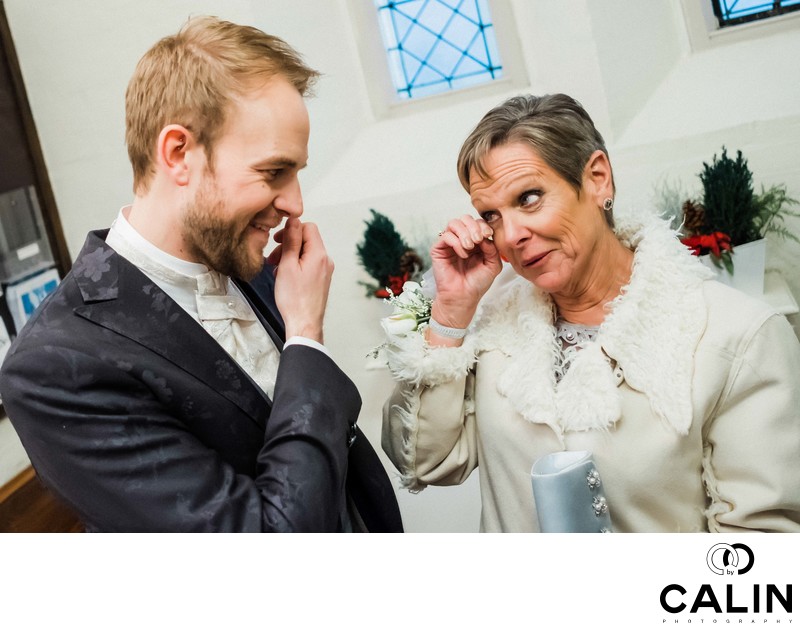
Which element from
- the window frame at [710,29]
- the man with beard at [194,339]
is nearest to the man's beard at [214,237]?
the man with beard at [194,339]

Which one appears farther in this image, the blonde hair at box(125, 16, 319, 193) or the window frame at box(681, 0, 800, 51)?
the window frame at box(681, 0, 800, 51)

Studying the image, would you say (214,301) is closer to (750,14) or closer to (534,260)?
(534,260)

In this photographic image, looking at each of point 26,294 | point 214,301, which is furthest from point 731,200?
point 26,294

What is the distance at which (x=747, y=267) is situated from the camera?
1663 mm

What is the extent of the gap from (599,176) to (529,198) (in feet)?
0.39

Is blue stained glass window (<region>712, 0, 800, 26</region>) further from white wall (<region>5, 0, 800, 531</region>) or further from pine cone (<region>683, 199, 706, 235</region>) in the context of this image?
pine cone (<region>683, 199, 706, 235</region>)

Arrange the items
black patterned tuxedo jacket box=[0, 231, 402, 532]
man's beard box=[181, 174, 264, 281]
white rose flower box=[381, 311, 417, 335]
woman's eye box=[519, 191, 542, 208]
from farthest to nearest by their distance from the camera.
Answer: white rose flower box=[381, 311, 417, 335] → woman's eye box=[519, 191, 542, 208] → man's beard box=[181, 174, 264, 281] → black patterned tuxedo jacket box=[0, 231, 402, 532]

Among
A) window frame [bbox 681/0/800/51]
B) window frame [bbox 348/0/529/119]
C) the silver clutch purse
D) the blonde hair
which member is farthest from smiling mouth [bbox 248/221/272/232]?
window frame [bbox 681/0/800/51]

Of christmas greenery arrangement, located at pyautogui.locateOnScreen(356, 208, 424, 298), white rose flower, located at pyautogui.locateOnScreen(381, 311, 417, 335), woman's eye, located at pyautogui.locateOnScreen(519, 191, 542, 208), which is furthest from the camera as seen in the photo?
christmas greenery arrangement, located at pyautogui.locateOnScreen(356, 208, 424, 298)

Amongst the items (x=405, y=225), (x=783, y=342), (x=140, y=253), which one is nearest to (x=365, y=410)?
(x=405, y=225)

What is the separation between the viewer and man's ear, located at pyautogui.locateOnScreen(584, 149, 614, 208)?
4.18ft

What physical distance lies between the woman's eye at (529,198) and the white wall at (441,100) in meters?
0.44

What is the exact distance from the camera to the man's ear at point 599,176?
128 centimetres

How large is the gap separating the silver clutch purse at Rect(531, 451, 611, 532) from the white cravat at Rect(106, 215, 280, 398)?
42 centimetres
